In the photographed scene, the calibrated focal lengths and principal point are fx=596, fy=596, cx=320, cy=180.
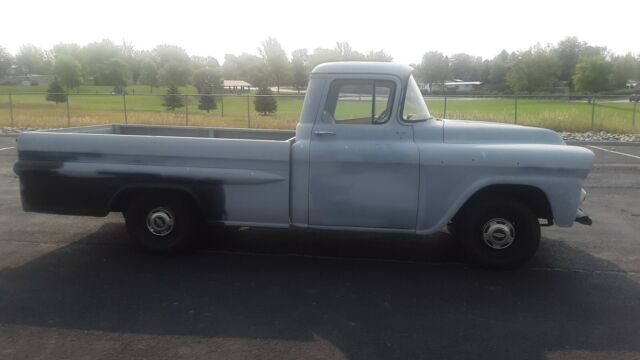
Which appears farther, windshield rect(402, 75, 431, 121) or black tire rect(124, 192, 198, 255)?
black tire rect(124, 192, 198, 255)

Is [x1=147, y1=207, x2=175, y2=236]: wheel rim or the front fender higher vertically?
the front fender

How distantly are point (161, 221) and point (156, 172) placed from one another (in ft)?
1.87

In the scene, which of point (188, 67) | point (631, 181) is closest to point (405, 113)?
point (631, 181)

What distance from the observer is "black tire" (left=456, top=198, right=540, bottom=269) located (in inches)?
232

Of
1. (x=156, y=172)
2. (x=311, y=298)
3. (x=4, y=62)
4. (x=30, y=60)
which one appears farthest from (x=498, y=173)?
(x=30, y=60)

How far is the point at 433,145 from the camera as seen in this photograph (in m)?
5.93

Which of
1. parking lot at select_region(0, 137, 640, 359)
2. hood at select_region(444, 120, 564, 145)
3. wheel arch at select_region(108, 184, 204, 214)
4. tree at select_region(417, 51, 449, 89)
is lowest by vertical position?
parking lot at select_region(0, 137, 640, 359)

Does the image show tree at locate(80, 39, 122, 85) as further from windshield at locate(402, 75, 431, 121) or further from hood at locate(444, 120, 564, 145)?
hood at locate(444, 120, 564, 145)

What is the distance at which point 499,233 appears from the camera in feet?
19.5

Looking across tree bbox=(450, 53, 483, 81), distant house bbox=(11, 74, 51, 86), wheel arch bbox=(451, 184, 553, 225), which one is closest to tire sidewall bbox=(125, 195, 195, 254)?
wheel arch bbox=(451, 184, 553, 225)

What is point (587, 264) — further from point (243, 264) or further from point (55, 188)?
point (55, 188)

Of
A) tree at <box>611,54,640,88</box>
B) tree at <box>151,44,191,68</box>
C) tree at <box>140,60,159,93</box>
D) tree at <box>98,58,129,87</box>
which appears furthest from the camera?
tree at <box>151,44,191,68</box>

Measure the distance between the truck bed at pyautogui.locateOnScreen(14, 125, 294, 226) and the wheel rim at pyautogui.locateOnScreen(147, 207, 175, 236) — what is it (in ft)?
1.11

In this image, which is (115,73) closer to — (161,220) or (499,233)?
(161,220)
